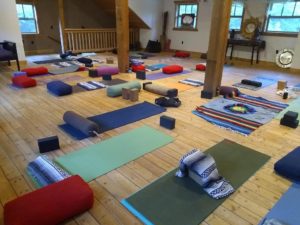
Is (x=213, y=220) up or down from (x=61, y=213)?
down

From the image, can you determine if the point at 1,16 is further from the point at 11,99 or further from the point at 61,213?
the point at 61,213

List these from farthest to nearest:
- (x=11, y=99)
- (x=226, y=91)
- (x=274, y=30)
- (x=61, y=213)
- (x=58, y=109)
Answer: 1. (x=274, y=30)
2. (x=226, y=91)
3. (x=11, y=99)
4. (x=58, y=109)
5. (x=61, y=213)

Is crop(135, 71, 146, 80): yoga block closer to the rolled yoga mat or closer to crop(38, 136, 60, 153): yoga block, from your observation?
the rolled yoga mat

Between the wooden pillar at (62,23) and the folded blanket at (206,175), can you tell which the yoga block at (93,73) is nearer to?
the wooden pillar at (62,23)

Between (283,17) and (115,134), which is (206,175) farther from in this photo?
(283,17)

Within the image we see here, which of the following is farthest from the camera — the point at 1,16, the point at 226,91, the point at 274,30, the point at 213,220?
the point at 274,30

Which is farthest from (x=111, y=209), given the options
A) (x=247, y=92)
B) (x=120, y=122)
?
(x=247, y=92)

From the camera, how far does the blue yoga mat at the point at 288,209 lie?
1.60 meters

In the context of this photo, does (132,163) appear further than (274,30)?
No

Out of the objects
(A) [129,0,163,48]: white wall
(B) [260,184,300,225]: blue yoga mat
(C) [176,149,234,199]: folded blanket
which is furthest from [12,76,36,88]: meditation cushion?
(A) [129,0,163,48]: white wall

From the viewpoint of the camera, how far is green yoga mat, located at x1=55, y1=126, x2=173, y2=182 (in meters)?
2.12

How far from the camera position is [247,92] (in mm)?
4559

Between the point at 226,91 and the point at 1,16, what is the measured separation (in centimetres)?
574

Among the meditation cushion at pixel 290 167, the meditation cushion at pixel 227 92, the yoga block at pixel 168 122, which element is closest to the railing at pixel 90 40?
the meditation cushion at pixel 227 92
